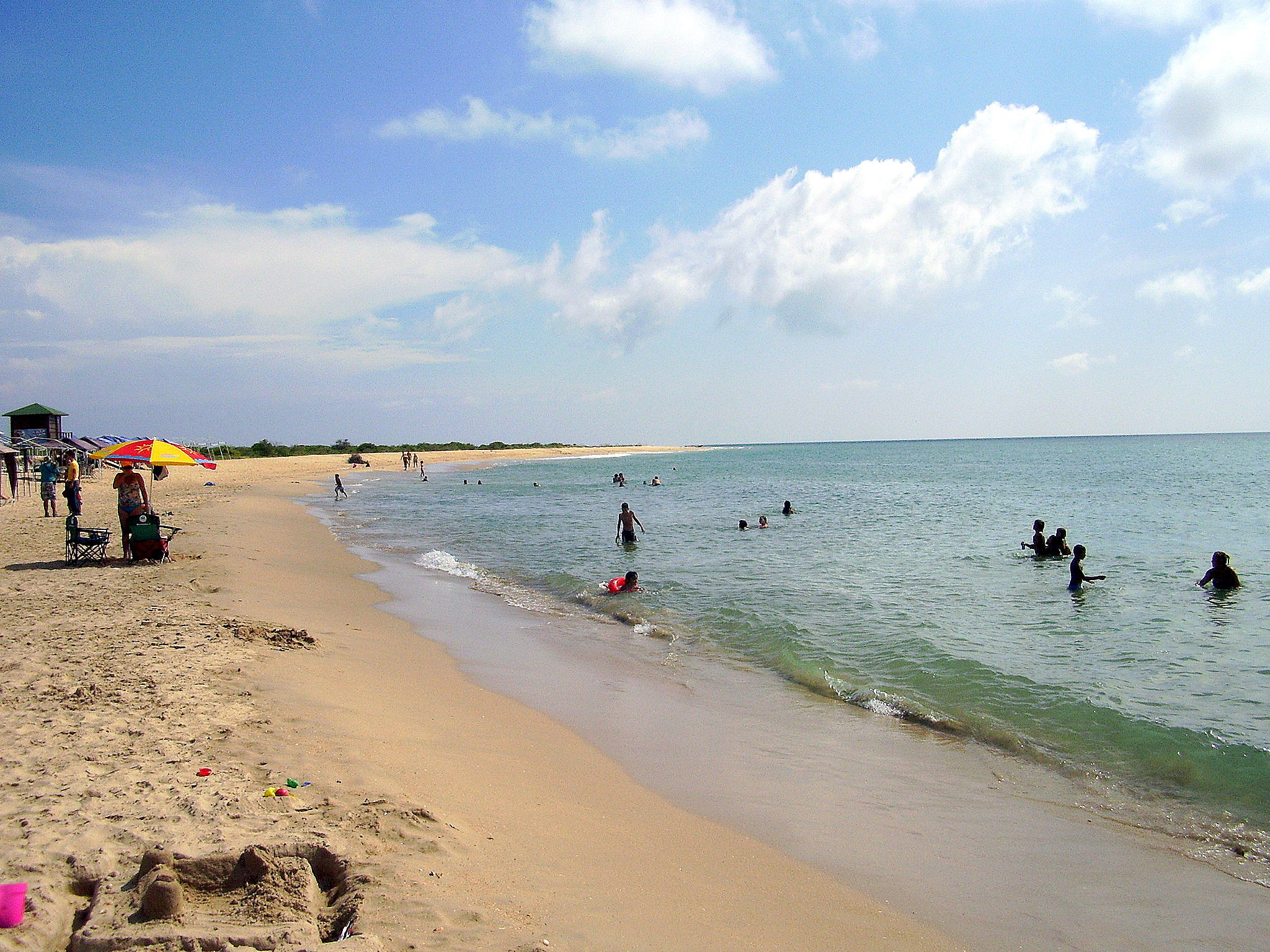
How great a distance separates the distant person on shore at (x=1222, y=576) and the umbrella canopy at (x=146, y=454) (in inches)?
823

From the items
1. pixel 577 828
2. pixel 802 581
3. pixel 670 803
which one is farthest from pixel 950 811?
pixel 802 581

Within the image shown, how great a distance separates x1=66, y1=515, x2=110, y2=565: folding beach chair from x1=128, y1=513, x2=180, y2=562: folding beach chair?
1.80 feet

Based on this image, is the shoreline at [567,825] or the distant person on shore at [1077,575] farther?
the distant person on shore at [1077,575]

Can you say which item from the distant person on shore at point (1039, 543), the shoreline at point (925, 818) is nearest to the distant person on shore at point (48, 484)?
the shoreline at point (925, 818)

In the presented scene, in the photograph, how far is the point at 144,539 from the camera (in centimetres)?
1425

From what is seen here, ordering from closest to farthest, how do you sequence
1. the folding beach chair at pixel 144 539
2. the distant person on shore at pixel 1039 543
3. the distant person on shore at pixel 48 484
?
the folding beach chair at pixel 144 539
the distant person on shore at pixel 1039 543
the distant person on shore at pixel 48 484

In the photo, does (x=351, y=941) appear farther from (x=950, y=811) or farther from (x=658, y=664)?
(x=658, y=664)

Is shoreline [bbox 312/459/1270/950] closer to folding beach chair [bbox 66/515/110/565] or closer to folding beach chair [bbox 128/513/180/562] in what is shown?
folding beach chair [bbox 128/513/180/562]

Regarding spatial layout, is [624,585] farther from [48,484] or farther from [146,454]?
[48,484]

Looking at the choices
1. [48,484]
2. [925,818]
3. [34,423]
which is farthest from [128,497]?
[34,423]

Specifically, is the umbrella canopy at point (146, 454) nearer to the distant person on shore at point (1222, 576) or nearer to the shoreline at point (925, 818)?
the shoreline at point (925, 818)

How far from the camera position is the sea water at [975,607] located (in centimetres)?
755

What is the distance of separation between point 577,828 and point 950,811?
323 cm

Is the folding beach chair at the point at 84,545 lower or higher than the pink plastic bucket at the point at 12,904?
higher
